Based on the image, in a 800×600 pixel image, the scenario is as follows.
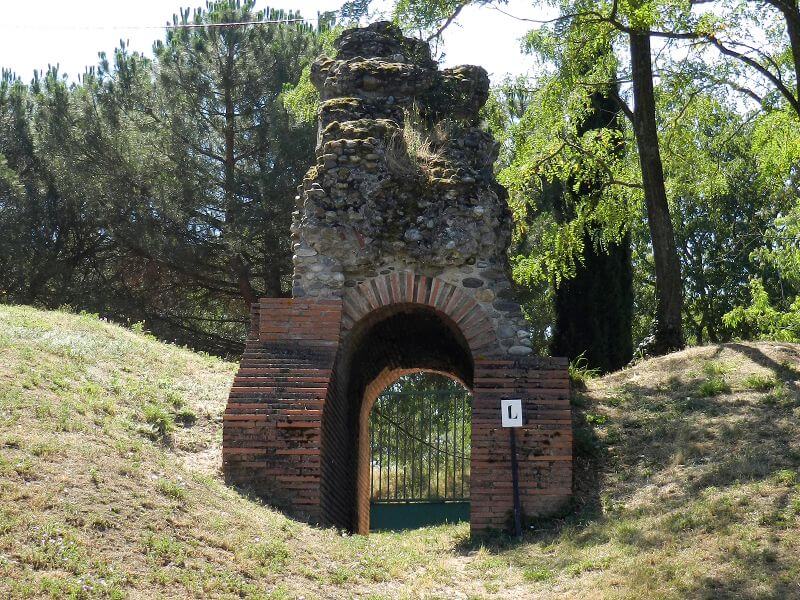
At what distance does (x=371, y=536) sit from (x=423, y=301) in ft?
8.24

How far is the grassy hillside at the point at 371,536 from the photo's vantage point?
23.4 ft

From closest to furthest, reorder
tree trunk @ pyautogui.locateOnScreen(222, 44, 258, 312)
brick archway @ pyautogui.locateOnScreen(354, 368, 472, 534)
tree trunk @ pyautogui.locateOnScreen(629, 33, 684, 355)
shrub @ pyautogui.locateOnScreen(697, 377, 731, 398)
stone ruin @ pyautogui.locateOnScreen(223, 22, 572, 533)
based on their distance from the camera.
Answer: stone ruin @ pyautogui.locateOnScreen(223, 22, 572, 533), shrub @ pyautogui.locateOnScreen(697, 377, 731, 398), brick archway @ pyautogui.locateOnScreen(354, 368, 472, 534), tree trunk @ pyautogui.locateOnScreen(629, 33, 684, 355), tree trunk @ pyautogui.locateOnScreen(222, 44, 258, 312)

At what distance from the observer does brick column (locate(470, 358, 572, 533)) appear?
998cm

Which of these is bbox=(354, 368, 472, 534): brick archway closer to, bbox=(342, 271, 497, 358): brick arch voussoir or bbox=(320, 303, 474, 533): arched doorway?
bbox=(320, 303, 474, 533): arched doorway

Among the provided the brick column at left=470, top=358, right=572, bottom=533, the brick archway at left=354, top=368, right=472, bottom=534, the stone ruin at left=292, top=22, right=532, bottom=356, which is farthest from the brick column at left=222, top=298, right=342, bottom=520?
the brick archway at left=354, top=368, right=472, bottom=534

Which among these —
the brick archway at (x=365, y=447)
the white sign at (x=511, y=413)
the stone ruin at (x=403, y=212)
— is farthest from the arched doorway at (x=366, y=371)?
the white sign at (x=511, y=413)

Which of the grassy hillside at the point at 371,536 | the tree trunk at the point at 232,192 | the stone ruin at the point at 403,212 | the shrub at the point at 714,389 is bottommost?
the grassy hillside at the point at 371,536

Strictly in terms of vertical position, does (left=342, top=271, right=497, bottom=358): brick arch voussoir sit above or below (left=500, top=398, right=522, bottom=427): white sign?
above

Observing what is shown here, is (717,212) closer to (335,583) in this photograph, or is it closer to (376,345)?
(376,345)

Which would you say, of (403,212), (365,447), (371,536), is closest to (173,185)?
(365,447)

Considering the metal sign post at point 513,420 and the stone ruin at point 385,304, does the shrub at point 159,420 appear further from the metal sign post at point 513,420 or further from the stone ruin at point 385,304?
the metal sign post at point 513,420

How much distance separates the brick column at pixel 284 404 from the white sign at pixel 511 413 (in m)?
1.79

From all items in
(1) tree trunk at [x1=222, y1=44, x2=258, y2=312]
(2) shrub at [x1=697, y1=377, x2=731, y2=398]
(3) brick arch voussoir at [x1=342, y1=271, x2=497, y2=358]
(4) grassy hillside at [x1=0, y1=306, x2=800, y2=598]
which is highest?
(1) tree trunk at [x1=222, y1=44, x2=258, y2=312]

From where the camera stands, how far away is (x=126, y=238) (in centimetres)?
2008
